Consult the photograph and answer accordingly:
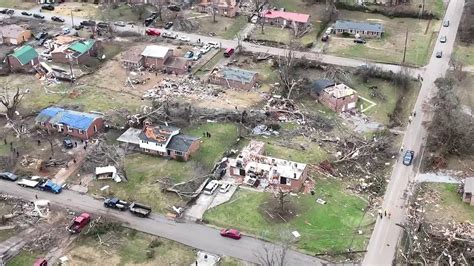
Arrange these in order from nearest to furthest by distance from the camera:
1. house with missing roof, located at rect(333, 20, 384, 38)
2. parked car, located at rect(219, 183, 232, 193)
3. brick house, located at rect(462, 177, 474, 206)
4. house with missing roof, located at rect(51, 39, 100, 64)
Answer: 1. brick house, located at rect(462, 177, 474, 206)
2. parked car, located at rect(219, 183, 232, 193)
3. house with missing roof, located at rect(51, 39, 100, 64)
4. house with missing roof, located at rect(333, 20, 384, 38)

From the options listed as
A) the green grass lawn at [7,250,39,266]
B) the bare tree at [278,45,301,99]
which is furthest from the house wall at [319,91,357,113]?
the green grass lawn at [7,250,39,266]

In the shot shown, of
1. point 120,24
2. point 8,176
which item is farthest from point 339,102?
point 120,24

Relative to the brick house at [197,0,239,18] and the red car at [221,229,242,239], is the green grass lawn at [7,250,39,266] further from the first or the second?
the brick house at [197,0,239,18]

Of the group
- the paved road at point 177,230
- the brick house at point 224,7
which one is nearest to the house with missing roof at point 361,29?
the brick house at point 224,7

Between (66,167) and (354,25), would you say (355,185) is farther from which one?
(354,25)

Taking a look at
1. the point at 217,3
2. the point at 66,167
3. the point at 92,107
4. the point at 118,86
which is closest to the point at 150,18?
the point at 217,3

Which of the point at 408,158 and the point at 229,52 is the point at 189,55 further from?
the point at 408,158

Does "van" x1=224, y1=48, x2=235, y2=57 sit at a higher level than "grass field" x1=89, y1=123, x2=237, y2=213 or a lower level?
higher
